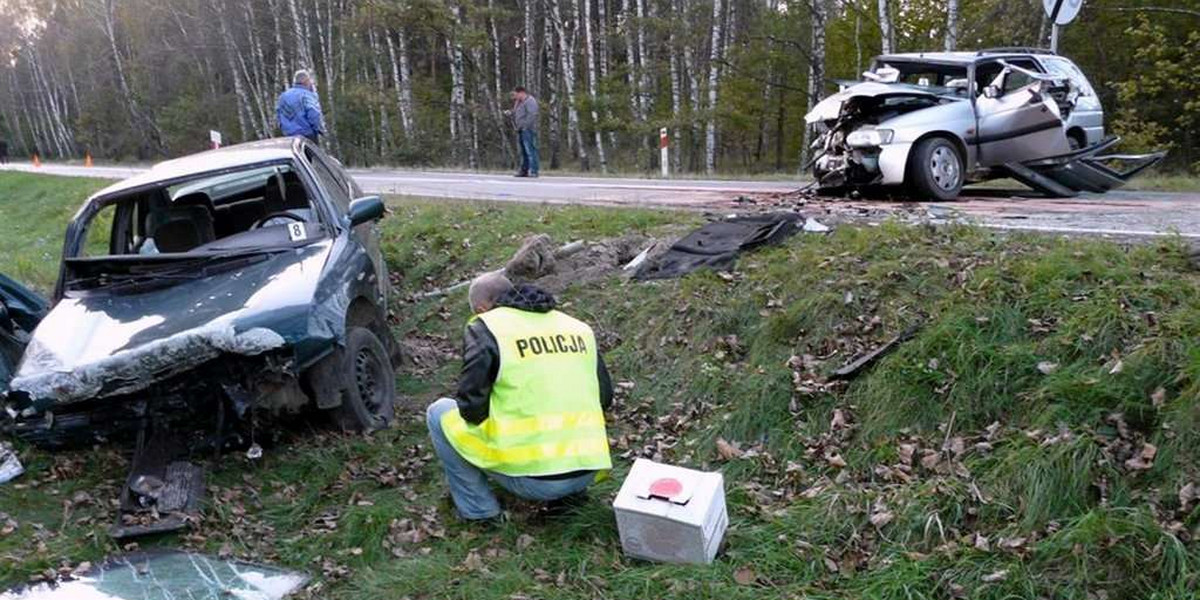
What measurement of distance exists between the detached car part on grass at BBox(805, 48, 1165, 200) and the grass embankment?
9.16 ft

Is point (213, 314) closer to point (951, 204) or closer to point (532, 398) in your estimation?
point (532, 398)

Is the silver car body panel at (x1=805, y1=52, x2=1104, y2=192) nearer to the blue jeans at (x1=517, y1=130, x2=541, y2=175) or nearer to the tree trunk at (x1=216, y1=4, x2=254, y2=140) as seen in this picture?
the blue jeans at (x1=517, y1=130, x2=541, y2=175)

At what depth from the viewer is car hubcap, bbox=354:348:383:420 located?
554 cm

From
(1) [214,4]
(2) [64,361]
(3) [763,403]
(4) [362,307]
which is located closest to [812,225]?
(3) [763,403]

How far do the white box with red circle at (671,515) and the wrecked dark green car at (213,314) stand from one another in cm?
199

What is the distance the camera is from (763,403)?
502 cm

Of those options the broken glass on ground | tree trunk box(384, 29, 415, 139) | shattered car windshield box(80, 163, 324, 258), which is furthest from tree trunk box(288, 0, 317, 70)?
the broken glass on ground

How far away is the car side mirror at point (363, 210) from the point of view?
5.90 meters

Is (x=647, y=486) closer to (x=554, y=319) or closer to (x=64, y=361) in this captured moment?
(x=554, y=319)

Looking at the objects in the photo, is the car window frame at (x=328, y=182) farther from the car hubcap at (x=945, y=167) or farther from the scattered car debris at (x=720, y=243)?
the car hubcap at (x=945, y=167)

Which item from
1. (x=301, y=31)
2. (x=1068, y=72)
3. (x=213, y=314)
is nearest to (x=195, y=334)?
(x=213, y=314)

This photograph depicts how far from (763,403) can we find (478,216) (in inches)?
242

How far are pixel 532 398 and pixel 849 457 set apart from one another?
5.63ft

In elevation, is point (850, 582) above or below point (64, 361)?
below
